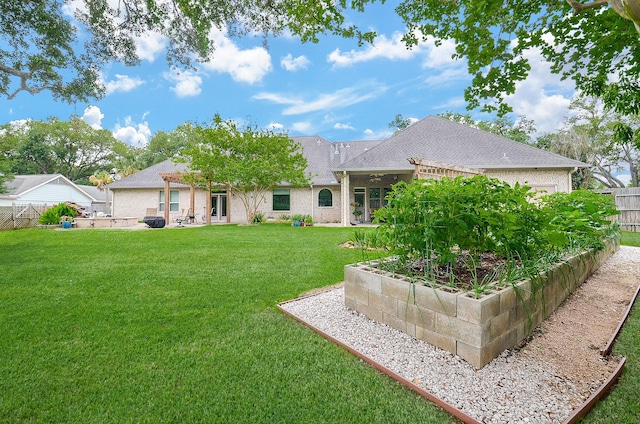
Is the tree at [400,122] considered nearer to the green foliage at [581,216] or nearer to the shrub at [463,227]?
the green foliage at [581,216]

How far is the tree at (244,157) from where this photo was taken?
45.7 ft

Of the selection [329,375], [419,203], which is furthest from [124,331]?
[419,203]

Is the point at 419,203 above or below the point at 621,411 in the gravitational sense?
above

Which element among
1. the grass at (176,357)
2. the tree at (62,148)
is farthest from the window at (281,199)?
the tree at (62,148)

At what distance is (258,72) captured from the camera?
13.4 m

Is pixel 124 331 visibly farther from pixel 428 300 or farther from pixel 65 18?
pixel 65 18

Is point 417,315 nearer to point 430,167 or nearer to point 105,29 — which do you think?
point 430,167

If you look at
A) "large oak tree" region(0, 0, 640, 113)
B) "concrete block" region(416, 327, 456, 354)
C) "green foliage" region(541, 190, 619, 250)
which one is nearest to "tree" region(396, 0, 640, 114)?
"large oak tree" region(0, 0, 640, 113)

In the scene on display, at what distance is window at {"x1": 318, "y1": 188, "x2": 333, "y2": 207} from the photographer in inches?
663

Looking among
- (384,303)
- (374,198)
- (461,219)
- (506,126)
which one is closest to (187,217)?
(374,198)

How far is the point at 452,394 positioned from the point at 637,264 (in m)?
6.09

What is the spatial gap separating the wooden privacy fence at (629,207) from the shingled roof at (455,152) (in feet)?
6.47

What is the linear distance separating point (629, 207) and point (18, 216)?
27549 millimetres

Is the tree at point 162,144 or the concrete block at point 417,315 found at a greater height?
the tree at point 162,144
